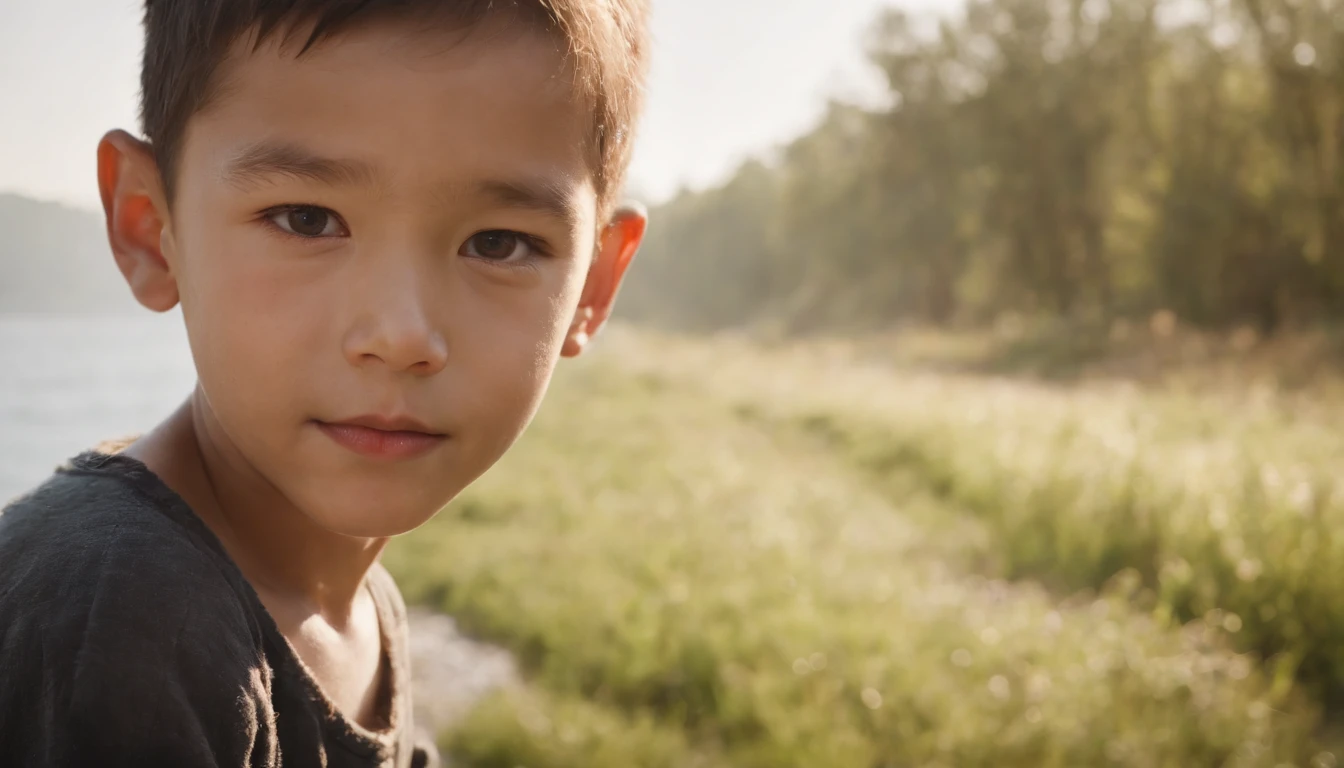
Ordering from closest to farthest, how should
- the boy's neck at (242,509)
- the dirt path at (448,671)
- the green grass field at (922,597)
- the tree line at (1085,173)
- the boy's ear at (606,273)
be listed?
the boy's neck at (242,509) < the boy's ear at (606,273) < the green grass field at (922,597) < the dirt path at (448,671) < the tree line at (1085,173)

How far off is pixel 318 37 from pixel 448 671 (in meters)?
3.65

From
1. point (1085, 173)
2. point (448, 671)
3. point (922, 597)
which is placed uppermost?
point (1085, 173)

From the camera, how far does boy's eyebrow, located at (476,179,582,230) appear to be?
1.12 metres

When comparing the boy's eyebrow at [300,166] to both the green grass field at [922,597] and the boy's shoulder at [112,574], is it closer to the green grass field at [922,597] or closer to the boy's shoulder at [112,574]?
the boy's shoulder at [112,574]

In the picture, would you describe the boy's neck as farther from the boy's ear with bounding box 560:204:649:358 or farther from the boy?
the boy's ear with bounding box 560:204:649:358

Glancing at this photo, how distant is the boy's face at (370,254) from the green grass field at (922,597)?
8.21 ft

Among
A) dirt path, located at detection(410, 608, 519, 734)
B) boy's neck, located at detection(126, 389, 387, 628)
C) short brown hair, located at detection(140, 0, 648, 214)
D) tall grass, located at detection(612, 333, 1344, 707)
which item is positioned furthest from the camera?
tall grass, located at detection(612, 333, 1344, 707)

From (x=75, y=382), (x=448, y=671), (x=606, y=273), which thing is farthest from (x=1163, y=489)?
(x=75, y=382)

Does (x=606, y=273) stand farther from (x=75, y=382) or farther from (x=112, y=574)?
(x=75, y=382)

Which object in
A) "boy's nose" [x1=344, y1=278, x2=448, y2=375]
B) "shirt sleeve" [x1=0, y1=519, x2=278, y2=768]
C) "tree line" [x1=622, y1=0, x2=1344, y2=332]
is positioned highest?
"tree line" [x1=622, y1=0, x2=1344, y2=332]

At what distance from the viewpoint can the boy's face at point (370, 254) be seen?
3.46ft

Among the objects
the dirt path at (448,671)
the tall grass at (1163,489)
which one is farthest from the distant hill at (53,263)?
the tall grass at (1163,489)

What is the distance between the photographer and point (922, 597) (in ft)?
16.7

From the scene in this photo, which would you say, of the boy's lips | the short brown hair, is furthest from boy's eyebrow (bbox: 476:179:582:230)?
the boy's lips
